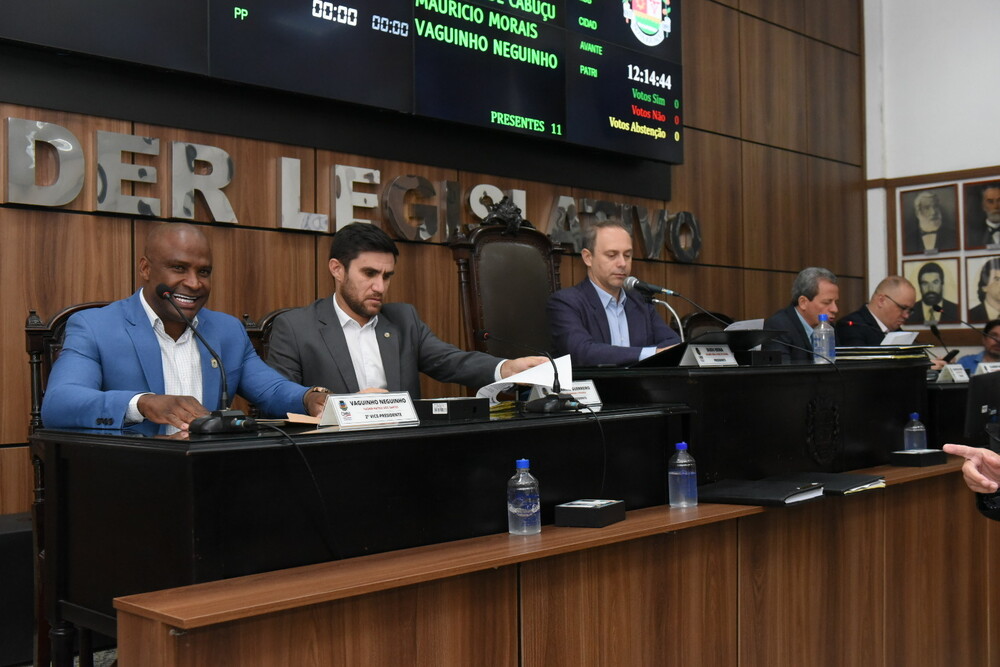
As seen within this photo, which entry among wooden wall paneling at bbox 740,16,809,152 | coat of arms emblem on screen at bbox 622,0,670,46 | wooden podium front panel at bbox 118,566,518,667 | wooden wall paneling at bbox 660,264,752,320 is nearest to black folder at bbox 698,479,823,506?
wooden podium front panel at bbox 118,566,518,667

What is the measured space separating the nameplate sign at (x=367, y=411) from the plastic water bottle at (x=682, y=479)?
0.72 m

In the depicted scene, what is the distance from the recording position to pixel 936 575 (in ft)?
9.57

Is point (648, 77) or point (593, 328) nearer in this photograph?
point (593, 328)

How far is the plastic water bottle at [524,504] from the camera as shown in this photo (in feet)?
6.48

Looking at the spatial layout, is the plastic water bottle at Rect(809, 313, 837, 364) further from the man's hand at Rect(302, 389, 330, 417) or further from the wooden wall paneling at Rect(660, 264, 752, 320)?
the wooden wall paneling at Rect(660, 264, 752, 320)

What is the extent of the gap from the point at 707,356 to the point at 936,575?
1.01 m

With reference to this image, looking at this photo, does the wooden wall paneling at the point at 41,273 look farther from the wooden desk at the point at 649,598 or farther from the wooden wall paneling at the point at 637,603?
the wooden wall paneling at the point at 637,603

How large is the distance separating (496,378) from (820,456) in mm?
1014

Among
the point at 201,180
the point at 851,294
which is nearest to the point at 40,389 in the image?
the point at 201,180

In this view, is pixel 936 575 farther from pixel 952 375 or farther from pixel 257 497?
pixel 257 497

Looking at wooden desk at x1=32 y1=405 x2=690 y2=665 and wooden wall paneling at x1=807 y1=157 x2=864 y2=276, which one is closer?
wooden desk at x1=32 y1=405 x2=690 y2=665

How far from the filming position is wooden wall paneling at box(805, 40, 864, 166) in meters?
6.48

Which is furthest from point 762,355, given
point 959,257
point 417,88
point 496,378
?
point 959,257

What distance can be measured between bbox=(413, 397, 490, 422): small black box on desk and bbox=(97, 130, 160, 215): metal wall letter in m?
1.74
